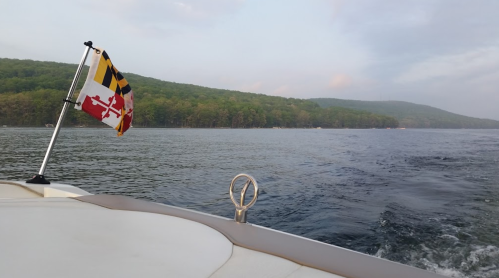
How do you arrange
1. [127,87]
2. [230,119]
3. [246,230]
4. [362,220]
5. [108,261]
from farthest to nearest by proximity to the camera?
[230,119] < [362,220] < [127,87] < [246,230] < [108,261]

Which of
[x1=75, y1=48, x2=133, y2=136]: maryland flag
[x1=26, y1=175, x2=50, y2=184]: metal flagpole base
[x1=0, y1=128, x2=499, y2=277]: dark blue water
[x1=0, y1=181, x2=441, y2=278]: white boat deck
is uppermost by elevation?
[x1=75, y1=48, x2=133, y2=136]: maryland flag

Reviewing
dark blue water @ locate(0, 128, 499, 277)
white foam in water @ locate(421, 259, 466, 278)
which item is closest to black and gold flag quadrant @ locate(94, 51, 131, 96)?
dark blue water @ locate(0, 128, 499, 277)

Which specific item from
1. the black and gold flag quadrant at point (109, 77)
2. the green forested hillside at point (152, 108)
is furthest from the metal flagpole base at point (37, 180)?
the green forested hillside at point (152, 108)

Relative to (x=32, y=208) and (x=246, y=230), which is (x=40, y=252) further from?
(x=246, y=230)

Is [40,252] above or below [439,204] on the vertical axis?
above

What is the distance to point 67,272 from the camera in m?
1.44

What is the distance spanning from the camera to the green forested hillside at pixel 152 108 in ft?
241

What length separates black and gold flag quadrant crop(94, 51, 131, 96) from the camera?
13.8 feet

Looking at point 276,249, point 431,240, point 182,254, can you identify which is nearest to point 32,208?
point 182,254

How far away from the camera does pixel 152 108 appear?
3600 inches

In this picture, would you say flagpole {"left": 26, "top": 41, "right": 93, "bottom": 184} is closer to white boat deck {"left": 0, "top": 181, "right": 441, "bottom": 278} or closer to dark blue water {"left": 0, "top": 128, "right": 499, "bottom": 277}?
white boat deck {"left": 0, "top": 181, "right": 441, "bottom": 278}

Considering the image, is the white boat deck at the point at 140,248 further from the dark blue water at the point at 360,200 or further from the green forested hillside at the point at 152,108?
the green forested hillside at the point at 152,108

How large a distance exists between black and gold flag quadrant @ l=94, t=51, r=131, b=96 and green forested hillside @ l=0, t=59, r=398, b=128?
64.2 m

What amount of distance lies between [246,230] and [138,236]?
73 centimetres
